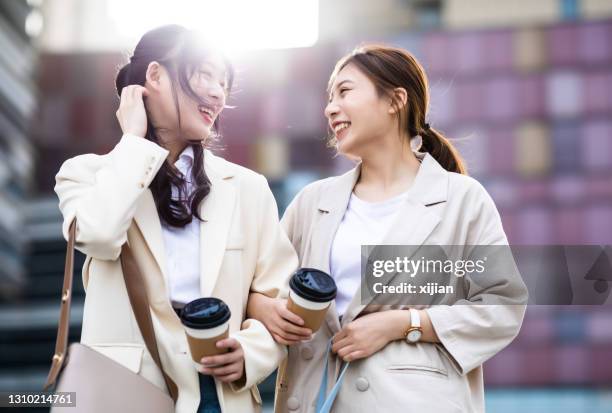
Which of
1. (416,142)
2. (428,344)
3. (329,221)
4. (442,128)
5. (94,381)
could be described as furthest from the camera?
(442,128)

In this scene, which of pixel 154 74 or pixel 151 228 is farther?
pixel 154 74

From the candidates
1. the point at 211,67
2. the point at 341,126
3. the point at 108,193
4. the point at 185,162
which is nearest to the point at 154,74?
the point at 211,67

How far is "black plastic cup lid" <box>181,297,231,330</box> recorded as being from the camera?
7.87 feet

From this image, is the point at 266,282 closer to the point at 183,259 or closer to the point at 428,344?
the point at 183,259

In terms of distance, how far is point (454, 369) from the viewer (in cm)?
287

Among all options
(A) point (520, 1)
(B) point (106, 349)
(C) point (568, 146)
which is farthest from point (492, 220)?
(A) point (520, 1)

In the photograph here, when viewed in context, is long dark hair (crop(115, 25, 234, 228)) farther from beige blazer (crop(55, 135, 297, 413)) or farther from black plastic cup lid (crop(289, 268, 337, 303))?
black plastic cup lid (crop(289, 268, 337, 303))

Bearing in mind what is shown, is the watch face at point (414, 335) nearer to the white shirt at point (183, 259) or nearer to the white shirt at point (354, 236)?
the white shirt at point (354, 236)

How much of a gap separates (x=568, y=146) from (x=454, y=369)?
3147 cm

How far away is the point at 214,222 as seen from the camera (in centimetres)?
277

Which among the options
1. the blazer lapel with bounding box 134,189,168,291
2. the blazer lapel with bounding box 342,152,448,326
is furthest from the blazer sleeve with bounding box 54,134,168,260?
the blazer lapel with bounding box 342,152,448,326

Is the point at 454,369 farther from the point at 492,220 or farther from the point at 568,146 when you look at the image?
the point at 568,146

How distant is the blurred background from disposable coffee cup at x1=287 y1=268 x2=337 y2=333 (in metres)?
28.2

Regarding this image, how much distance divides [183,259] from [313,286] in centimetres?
44
